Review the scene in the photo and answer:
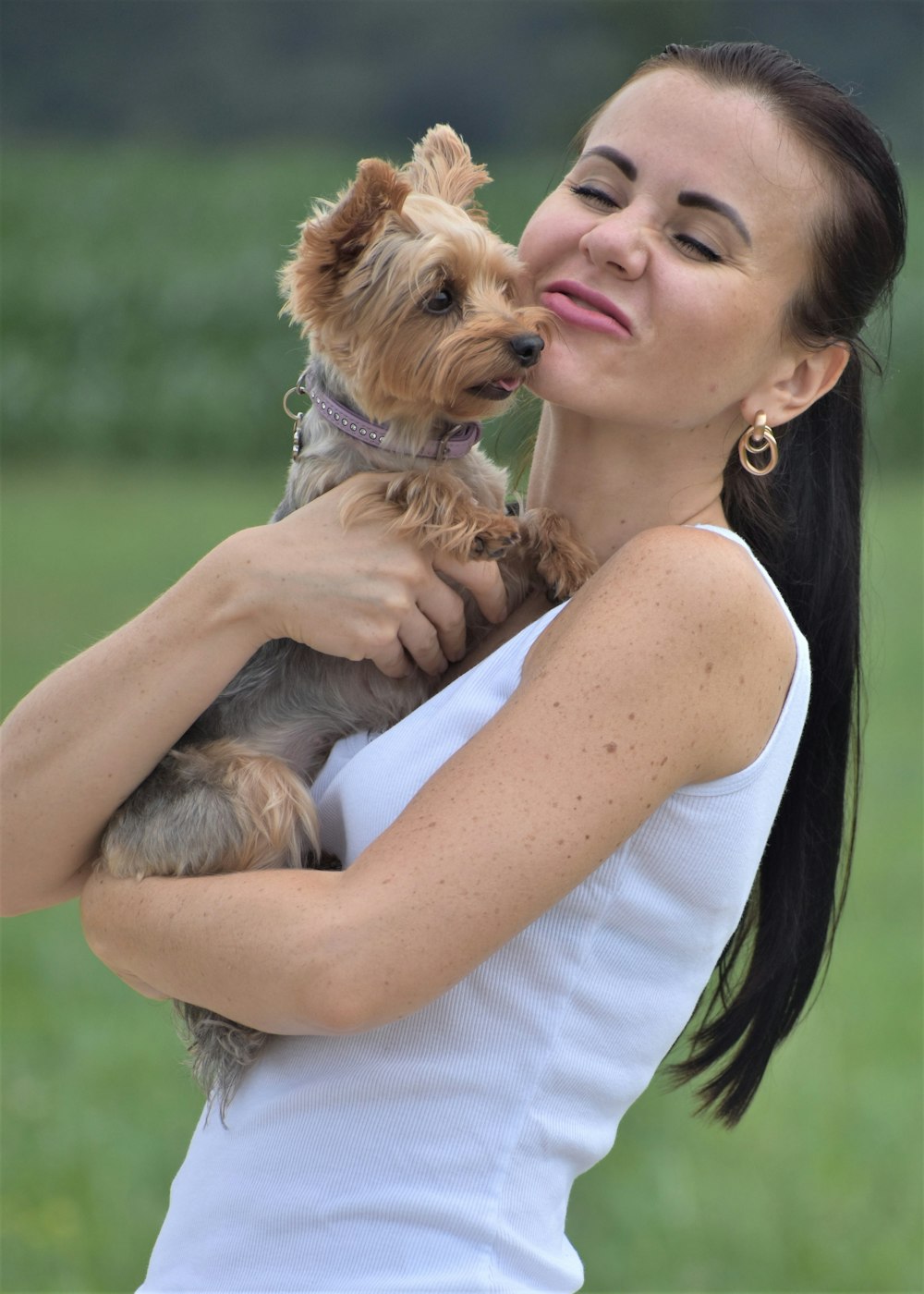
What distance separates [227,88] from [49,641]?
1976 centimetres

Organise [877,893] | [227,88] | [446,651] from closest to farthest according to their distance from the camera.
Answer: [446,651], [877,893], [227,88]

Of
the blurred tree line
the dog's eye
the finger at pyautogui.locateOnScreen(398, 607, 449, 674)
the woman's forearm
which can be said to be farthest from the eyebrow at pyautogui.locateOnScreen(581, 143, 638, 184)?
the blurred tree line

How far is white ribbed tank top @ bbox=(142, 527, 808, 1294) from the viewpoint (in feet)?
6.68

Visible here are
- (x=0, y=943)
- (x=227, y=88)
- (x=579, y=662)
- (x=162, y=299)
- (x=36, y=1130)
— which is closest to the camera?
(x=579, y=662)

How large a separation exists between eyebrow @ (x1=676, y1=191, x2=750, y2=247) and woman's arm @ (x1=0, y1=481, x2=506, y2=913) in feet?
2.32

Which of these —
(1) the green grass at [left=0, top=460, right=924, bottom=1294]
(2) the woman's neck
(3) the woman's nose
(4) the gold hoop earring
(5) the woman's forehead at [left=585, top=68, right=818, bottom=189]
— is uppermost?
(5) the woman's forehead at [left=585, top=68, right=818, bottom=189]

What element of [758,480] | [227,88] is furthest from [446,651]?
[227,88]

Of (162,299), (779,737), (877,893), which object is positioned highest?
(162,299)

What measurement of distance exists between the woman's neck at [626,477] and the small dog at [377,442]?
0.20ft

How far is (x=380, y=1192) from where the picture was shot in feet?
6.68

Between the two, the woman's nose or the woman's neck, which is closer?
the woman's nose

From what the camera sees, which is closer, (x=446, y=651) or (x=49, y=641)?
(x=446, y=651)

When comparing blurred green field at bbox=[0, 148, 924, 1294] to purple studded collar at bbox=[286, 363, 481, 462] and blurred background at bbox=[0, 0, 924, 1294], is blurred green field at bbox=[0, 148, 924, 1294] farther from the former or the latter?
purple studded collar at bbox=[286, 363, 481, 462]

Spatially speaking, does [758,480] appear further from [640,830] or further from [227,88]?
[227,88]
